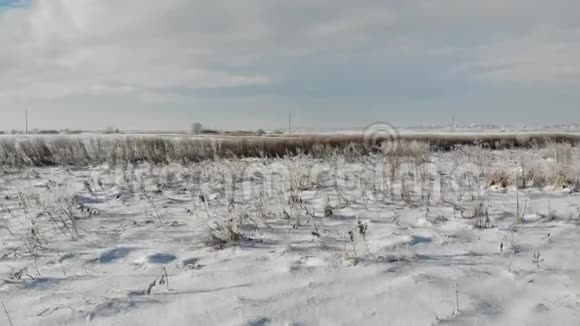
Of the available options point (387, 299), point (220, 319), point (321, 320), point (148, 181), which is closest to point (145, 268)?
point (220, 319)

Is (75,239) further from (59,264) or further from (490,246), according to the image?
(490,246)

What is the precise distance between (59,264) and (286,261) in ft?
5.94

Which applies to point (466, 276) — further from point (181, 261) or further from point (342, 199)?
point (342, 199)

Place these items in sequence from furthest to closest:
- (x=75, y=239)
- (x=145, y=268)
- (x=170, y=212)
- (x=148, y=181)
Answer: (x=148, y=181) < (x=170, y=212) < (x=75, y=239) < (x=145, y=268)

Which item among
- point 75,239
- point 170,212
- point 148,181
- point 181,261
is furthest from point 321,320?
point 148,181

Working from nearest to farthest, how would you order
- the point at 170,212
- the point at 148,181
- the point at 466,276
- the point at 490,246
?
the point at 466,276, the point at 490,246, the point at 170,212, the point at 148,181

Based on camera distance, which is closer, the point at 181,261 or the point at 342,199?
the point at 181,261

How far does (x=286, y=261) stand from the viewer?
3164 millimetres

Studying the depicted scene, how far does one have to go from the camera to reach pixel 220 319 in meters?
2.29

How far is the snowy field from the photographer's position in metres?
2.36

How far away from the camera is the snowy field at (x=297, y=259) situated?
2.36 meters

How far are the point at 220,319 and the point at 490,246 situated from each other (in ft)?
7.68

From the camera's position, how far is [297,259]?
126 inches

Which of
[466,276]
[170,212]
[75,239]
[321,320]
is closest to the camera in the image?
[321,320]
